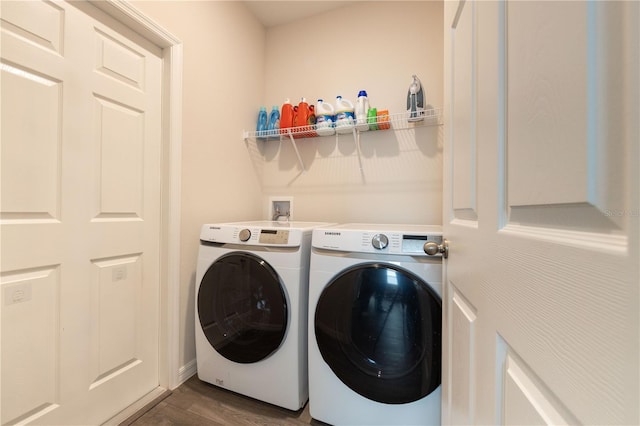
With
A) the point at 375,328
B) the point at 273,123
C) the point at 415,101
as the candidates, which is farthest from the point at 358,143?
the point at 375,328

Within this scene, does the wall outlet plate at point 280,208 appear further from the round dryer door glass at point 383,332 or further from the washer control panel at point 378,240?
the round dryer door glass at point 383,332

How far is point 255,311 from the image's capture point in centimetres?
124

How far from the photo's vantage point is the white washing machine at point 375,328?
99 cm

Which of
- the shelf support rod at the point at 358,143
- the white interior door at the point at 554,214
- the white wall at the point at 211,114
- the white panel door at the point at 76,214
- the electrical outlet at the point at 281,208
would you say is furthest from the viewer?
the electrical outlet at the point at 281,208

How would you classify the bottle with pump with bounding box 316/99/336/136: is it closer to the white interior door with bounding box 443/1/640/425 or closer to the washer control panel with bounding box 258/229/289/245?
the washer control panel with bounding box 258/229/289/245

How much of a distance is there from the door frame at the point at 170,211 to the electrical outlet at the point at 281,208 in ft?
2.71

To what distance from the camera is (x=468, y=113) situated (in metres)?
0.62

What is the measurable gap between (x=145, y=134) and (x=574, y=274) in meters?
1.67

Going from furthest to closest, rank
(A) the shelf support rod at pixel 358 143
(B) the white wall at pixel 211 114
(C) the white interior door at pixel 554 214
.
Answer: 1. (A) the shelf support rod at pixel 358 143
2. (B) the white wall at pixel 211 114
3. (C) the white interior door at pixel 554 214

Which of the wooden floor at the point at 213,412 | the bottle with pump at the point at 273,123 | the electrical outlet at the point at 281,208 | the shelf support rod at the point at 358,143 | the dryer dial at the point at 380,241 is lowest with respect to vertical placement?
the wooden floor at the point at 213,412

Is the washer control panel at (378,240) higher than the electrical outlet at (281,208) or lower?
lower

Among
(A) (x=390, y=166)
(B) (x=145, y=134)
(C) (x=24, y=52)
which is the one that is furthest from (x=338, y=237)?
(C) (x=24, y=52)

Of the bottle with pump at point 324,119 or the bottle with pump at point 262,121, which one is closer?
the bottle with pump at point 324,119

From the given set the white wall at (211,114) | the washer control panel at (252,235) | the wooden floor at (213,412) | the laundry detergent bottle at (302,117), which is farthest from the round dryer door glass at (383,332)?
the laundry detergent bottle at (302,117)
